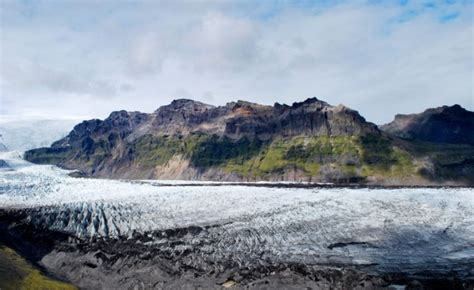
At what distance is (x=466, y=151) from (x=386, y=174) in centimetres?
3824

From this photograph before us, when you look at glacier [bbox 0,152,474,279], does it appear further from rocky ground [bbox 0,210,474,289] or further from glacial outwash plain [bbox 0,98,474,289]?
rocky ground [bbox 0,210,474,289]

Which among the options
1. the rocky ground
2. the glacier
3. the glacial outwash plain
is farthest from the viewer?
the glacier

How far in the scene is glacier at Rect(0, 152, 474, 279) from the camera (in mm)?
35062

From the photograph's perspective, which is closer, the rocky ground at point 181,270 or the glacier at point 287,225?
the rocky ground at point 181,270

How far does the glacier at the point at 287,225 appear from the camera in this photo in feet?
115

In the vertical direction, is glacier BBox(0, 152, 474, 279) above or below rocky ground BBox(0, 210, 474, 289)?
above

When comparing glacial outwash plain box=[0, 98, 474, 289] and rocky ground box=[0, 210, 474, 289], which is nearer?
rocky ground box=[0, 210, 474, 289]

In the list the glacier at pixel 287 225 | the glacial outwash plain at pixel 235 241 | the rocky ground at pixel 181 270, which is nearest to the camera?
the rocky ground at pixel 181 270

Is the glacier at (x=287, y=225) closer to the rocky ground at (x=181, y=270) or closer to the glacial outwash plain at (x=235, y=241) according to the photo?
the glacial outwash plain at (x=235, y=241)

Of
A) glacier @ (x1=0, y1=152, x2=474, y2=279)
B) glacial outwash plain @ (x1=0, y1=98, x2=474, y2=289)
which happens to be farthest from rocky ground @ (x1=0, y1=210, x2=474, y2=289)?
glacier @ (x1=0, y1=152, x2=474, y2=279)

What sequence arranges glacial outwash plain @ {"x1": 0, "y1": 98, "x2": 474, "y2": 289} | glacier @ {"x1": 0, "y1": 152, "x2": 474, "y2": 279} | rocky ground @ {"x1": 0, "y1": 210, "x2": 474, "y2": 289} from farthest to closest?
glacier @ {"x1": 0, "y1": 152, "x2": 474, "y2": 279}
glacial outwash plain @ {"x1": 0, "y1": 98, "x2": 474, "y2": 289}
rocky ground @ {"x1": 0, "y1": 210, "x2": 474, "y2": 289}

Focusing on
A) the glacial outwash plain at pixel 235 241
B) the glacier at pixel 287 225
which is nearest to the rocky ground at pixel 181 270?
the glacial outwash plain at pixel 235 241

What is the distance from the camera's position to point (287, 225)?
45438 millimetres

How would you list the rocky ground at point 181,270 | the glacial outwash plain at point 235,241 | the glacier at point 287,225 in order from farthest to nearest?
the glacier at point 287,225 → the glacial outwash plain at point 235,241 → the rocky ground at point 181,270
